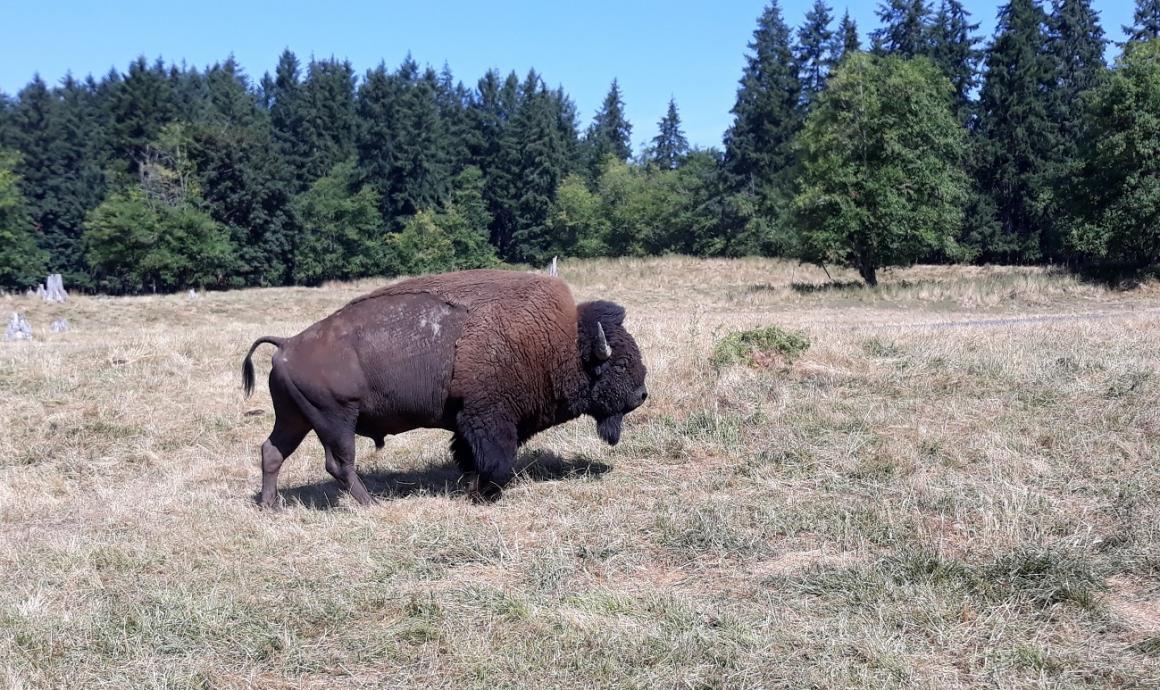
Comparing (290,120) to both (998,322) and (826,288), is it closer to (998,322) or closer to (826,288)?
(826,288)

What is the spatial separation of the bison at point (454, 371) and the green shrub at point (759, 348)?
4046mm

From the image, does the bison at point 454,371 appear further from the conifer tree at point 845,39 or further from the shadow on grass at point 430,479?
the conifer tree at point 845,39

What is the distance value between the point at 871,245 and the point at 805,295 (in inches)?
253

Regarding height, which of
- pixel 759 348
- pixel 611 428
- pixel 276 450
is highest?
pixel 759 348

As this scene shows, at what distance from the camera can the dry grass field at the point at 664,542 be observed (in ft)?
15.8

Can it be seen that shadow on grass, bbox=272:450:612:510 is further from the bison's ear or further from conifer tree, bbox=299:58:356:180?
conifer tree, bbox=299:58:356:180

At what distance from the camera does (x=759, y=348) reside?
1301cm

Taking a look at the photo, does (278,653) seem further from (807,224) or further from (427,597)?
(807,224)

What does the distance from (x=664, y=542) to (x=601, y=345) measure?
253 centimetres

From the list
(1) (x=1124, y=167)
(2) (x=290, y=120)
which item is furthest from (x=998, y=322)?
(2) (x=290, y=120)

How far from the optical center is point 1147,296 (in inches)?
1180

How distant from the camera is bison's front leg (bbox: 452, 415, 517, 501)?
27.3 feet

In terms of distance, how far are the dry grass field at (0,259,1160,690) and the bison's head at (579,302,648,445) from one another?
0.64m

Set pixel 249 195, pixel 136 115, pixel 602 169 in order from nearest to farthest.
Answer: pixel 249 195, pixel 136 115, pixel 602 169
